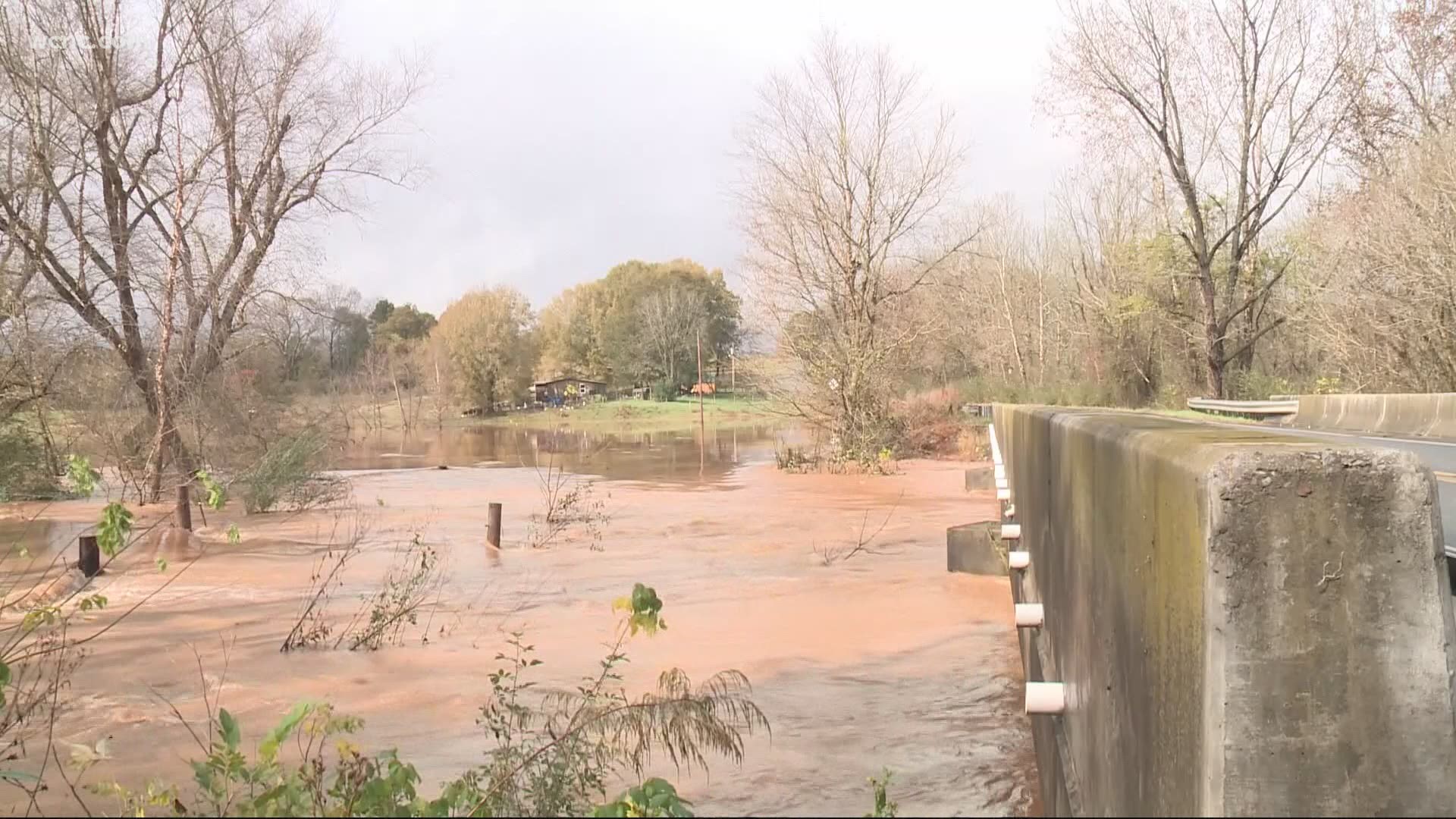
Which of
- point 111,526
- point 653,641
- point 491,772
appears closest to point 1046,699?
point 491,772

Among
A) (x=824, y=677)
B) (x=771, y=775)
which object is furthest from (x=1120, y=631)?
(x=824, y=677)

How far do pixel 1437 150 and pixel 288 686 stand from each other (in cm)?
1948

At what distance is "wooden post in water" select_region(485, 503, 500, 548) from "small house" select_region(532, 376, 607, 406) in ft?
241

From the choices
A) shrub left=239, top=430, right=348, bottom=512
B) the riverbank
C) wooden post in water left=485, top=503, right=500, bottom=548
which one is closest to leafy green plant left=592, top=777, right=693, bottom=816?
wooden post in water left=485, top=503, right=500, bottom=548

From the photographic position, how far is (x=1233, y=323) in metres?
32.8

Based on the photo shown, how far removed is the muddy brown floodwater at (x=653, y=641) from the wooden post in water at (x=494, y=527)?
0.18 meters

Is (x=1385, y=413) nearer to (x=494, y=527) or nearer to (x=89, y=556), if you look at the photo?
(x=494, y=527)

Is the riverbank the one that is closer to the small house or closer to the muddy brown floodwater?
the small house

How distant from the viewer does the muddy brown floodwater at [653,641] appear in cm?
602

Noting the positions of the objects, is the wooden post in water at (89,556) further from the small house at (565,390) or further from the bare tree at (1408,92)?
the small house at (565,390)

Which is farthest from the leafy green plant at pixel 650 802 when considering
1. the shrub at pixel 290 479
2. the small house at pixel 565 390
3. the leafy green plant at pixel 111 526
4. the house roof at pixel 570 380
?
the house roof at pixel 570 380

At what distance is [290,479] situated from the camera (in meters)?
20.8

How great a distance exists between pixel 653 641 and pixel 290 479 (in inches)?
552

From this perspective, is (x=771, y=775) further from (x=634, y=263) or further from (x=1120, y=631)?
(x=634, y=263)
